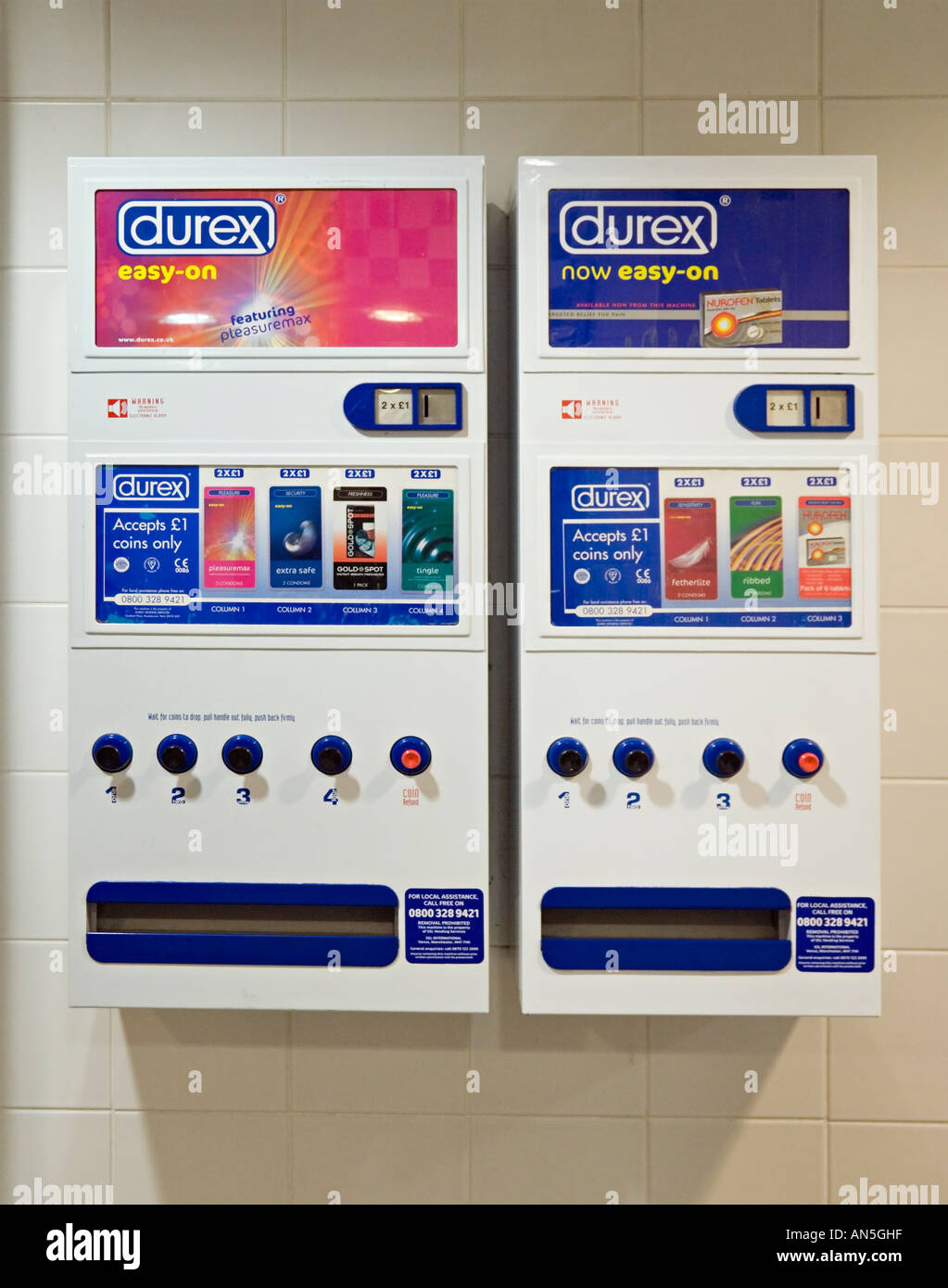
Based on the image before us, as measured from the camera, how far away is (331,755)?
125cm

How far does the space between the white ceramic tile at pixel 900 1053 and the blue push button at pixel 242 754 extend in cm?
108

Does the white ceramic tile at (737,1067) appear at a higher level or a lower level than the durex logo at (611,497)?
lower

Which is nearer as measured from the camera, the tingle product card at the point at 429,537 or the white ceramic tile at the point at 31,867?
the tingle product card at the point at 429,537

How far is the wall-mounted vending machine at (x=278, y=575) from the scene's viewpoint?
4.15 ft

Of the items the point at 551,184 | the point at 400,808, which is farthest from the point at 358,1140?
the point at 551,184

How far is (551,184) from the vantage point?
4.13 feet

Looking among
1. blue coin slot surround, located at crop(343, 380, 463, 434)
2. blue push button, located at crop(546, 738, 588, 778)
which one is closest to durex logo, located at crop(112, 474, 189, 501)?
blue coin slot surround, located at crop(343, 380, 463, 434)

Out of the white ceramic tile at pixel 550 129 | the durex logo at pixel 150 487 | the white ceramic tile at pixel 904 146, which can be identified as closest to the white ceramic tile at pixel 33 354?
the durex logo at pixel 150 487

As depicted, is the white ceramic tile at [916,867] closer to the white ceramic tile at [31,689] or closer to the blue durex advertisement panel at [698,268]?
the blue durex advertisement panel at [698,268]

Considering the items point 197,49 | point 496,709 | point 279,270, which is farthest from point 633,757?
point 197,49

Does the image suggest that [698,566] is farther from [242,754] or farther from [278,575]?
[242,754]

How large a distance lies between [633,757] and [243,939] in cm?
61

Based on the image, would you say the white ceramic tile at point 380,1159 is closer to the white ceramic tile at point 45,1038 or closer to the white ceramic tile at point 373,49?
the white ceramic tile at point 45,1038

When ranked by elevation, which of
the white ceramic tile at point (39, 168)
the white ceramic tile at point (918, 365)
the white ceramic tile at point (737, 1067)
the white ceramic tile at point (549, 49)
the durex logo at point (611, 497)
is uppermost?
the white ceramic tile at point (549, 49)
